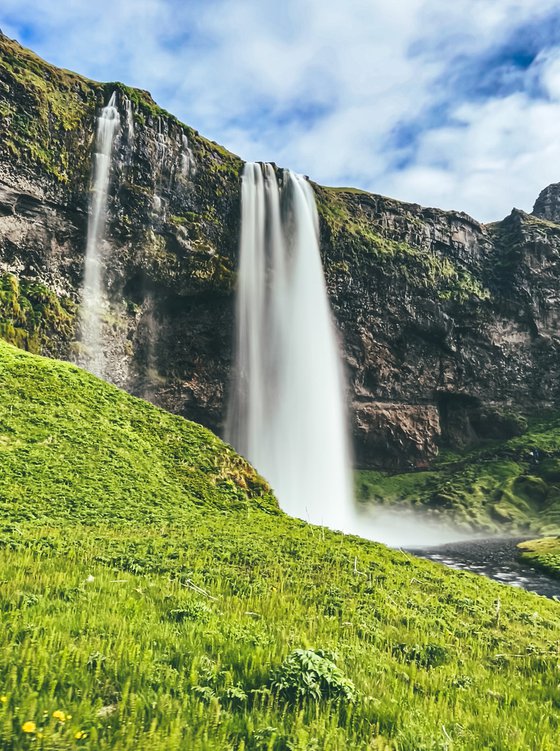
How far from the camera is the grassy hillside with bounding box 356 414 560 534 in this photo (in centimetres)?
8306

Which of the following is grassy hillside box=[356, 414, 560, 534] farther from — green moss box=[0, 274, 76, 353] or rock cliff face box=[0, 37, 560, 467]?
green moss box=[0, 274, 76, 353]

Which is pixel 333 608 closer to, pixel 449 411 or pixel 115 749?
pixel 115 749

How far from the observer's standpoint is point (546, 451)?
98750 mm

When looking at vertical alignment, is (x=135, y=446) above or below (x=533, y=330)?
below

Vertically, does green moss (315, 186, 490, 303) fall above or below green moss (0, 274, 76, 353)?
above

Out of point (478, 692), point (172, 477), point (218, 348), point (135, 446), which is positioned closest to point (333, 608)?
point (478, 692)

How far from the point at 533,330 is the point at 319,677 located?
124312 millimetres

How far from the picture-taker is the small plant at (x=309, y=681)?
17.0 ft

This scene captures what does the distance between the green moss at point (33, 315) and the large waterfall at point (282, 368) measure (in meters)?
27.8

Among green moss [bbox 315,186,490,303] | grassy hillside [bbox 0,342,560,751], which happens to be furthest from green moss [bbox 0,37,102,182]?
grassy hillside [bbox 0,342,560,751]

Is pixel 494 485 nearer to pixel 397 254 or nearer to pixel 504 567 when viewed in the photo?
Answer: pixel 397 254

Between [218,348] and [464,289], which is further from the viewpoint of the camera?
[464,289]

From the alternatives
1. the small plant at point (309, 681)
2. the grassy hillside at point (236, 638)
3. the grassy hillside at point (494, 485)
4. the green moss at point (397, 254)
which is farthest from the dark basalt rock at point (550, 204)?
the small plant at point (309, 681)

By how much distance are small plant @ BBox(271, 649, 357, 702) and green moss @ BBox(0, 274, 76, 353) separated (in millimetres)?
57518
